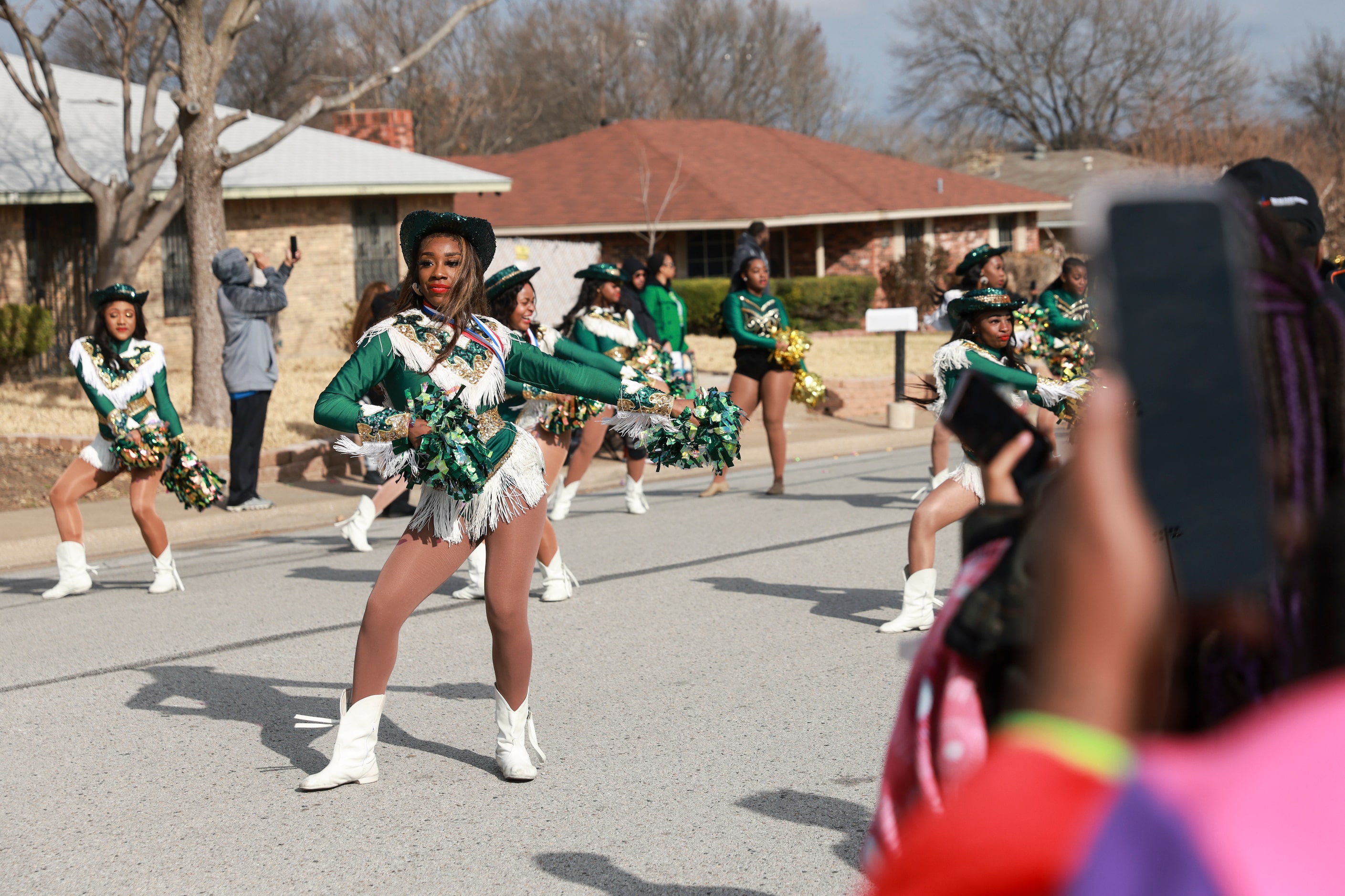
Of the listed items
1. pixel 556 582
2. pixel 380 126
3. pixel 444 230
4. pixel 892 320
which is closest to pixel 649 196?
pixel 380 126

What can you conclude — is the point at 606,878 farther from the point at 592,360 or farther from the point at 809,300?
the point at 809,300

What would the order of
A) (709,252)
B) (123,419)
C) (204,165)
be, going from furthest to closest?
(709,252)
(204,165)
(123,419)

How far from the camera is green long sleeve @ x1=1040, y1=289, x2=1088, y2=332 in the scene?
30.6 ft

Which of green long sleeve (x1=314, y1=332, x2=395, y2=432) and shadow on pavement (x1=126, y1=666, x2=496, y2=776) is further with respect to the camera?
shadow on pavement (x1=126, y1=666, x2=496, y2=776)

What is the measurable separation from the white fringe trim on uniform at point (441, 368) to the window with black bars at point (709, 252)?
97.7ft

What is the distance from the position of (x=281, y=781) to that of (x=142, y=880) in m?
0.95

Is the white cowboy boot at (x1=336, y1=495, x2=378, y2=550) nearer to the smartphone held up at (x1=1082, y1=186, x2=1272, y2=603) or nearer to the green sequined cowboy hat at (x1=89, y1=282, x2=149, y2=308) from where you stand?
the green sequined cowboy hat at (x1=89, y1=282, x2=149, y2=308)

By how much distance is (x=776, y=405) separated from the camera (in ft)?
41.4

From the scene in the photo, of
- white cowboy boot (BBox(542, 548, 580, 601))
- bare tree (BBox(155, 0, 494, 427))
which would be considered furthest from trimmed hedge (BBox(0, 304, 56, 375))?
white cowboy boot (BBox(542, 548, 580, 601))

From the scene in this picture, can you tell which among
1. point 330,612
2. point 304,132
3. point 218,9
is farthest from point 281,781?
point 218,9

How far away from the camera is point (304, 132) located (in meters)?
27.8

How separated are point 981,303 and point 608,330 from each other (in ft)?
14.5

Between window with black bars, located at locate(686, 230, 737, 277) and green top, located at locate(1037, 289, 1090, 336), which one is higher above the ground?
window with black bars, located at locate(686, 230, 737, 277)

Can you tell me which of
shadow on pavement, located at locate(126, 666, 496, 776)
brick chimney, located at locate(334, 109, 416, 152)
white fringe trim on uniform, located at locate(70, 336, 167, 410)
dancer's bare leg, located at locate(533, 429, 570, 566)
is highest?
brick chimney, located at locate(334, 109, 416, 152)
